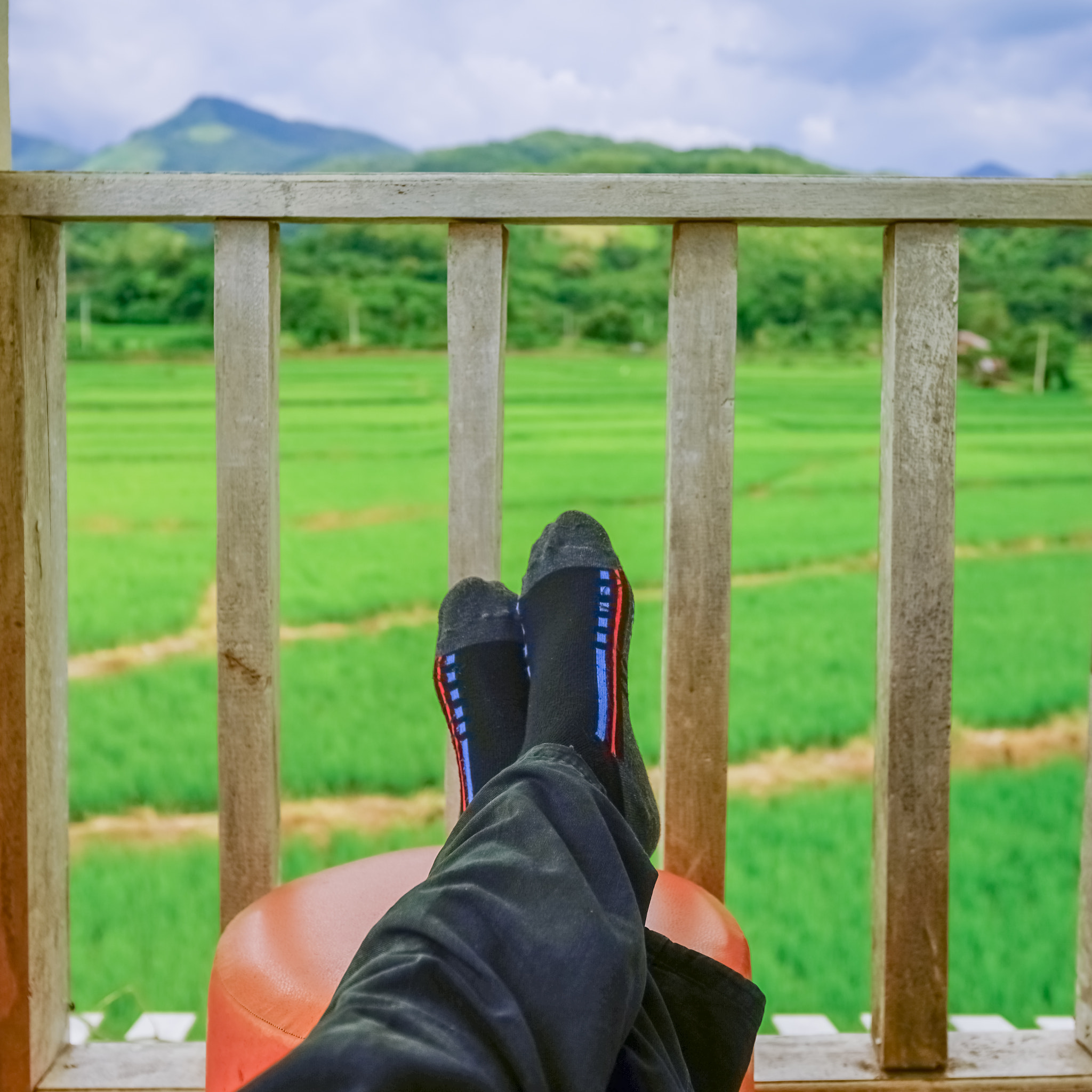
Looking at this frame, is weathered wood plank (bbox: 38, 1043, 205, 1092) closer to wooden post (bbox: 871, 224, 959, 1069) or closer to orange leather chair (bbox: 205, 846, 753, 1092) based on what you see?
orange leather chair (bbox: 205, 846, 753, 1092)

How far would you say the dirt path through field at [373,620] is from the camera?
2.13 metres

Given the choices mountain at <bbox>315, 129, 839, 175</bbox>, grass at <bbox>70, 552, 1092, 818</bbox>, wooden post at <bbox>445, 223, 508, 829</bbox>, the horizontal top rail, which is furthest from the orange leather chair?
mountain at <bbox>315, 129, 839, 175</bbox>

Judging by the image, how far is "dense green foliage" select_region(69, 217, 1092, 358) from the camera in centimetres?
227

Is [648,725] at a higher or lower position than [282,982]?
lower

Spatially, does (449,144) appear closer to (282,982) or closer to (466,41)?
(466,41)

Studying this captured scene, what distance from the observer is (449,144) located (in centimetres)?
327

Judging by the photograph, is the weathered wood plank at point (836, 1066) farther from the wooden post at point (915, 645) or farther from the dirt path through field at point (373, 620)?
the dirt path through field at point (373, 620)

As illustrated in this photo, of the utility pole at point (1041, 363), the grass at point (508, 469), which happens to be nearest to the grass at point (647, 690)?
the grass at point (508, 469)

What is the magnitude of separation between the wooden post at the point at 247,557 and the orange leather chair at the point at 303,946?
0.11m

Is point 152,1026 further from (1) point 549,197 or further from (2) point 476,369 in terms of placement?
(1) point 549,197

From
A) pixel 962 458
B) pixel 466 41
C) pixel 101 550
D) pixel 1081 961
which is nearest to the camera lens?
pixel 1081 961

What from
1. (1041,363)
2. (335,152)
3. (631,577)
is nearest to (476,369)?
(631,577)

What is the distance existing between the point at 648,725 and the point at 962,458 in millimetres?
1114

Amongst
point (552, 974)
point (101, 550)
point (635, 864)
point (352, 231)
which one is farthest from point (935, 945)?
point (352, 231)
